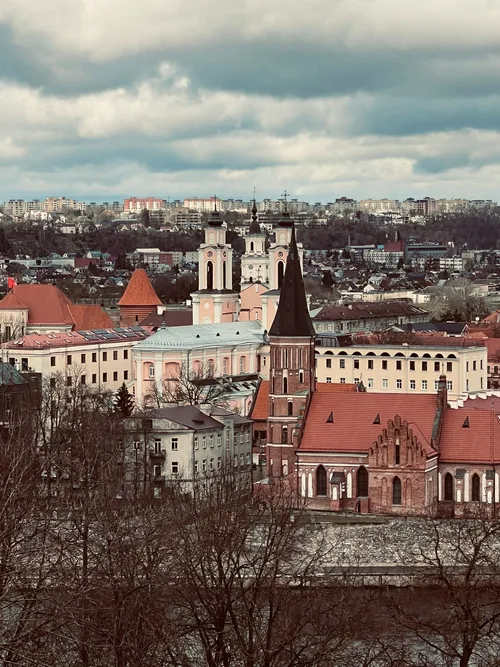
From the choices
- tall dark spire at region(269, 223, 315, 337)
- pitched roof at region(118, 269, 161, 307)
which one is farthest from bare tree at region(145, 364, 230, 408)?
pitched roof at region(118, 269, 161, 307)

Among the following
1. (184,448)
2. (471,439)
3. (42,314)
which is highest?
(42,314)

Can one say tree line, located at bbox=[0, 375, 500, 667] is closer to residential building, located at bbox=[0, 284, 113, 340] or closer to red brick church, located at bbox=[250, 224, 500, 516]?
red brick church, located at bbox=[250, 224, 500, 516]

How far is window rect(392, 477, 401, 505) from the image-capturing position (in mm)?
51969

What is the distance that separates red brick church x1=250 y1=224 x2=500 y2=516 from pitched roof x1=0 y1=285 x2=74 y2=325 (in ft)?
95.4

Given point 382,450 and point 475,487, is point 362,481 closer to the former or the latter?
point 382,450

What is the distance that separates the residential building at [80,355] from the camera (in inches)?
2913

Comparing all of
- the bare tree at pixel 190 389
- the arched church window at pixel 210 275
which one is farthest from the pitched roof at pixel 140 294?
the bare tree at pixel 190 389

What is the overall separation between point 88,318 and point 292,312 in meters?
28.5

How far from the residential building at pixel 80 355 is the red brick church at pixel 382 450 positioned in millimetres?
17666

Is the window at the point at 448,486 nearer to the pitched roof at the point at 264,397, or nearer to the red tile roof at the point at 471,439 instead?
the red tile roof at the point at 471,439

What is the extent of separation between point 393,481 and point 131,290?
147 feet

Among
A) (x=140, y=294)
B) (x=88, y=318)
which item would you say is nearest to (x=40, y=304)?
(x=88, y=318)

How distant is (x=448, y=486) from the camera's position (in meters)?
52.2

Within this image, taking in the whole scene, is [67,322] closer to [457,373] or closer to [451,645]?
[457,373]
